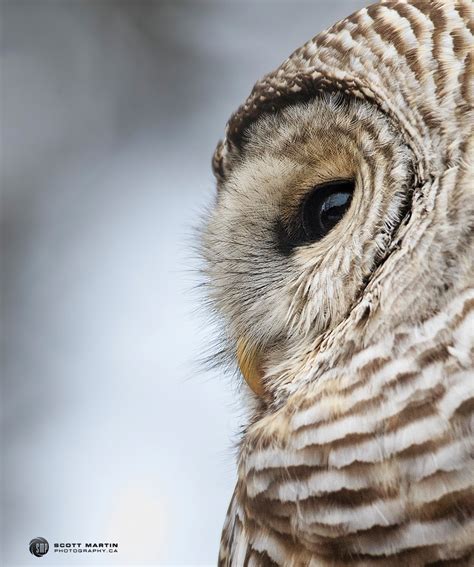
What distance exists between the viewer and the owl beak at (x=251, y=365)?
200cm

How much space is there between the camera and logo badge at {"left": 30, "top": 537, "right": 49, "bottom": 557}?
322 cm

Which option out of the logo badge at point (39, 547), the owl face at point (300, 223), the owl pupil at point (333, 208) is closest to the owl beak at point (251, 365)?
the owl face at point (300, 223)

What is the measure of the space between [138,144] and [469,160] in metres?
4.09

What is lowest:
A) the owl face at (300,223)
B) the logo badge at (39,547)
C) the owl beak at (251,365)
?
the logo badge at (39,547)

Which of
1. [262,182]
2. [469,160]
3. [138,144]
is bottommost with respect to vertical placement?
[469,160]

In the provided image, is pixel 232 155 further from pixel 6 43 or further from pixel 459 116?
pixel 6 43

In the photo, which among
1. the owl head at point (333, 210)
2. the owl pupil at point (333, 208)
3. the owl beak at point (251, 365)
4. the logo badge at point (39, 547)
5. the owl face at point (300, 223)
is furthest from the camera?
the logo badge at point (39, 547)

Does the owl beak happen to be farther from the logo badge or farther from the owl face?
the logo badge

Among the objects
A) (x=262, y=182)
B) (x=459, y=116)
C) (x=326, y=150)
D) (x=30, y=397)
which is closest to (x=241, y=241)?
(x=262, y=182)

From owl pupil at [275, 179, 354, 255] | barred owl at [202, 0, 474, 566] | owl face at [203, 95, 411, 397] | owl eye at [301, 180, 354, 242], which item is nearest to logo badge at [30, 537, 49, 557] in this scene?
barred owl at [202, 0, 474, 566]

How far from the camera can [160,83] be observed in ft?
17.3

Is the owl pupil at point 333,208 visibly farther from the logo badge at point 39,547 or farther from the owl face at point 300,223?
the logo badge at point 39,547

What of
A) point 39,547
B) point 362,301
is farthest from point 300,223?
point 39,547

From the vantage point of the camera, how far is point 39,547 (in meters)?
3.31
